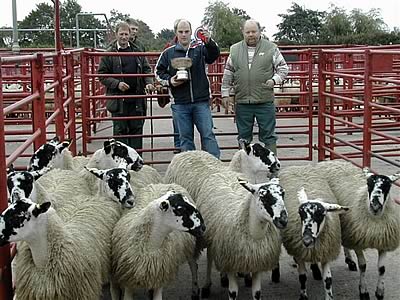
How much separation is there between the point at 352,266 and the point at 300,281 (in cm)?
83

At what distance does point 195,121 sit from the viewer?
6.94 metres

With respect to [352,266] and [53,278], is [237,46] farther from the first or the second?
[53,278]

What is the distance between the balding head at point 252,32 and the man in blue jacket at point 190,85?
374 millimetres

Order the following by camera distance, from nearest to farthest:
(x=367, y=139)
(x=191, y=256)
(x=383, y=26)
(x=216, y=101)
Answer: (x=191, y=256) < (x=367, y=139) < (x=216, y=101) < (x=383, y=26)

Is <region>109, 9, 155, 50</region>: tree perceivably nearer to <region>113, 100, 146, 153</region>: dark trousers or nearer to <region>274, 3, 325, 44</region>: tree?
<region>113, 100, 146, 153</region>: dark trousers

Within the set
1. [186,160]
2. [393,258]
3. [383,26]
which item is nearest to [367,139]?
[393,258]

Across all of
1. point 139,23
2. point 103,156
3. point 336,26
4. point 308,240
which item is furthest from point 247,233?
point 336,26

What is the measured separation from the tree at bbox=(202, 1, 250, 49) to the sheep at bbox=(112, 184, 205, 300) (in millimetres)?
34314

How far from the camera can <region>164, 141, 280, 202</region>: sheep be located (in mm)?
5265

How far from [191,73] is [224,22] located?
3759 centimetres

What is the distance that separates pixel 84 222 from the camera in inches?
160

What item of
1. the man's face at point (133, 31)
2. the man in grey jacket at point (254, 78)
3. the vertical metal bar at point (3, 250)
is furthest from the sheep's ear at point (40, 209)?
the man's face at point (133, 31)

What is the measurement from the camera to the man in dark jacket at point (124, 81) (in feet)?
25.8

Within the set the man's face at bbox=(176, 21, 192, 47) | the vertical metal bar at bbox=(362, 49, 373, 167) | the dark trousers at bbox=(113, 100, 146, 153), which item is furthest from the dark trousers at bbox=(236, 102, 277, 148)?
the dark trousers at bbox=(113, 100, 146, 153)
